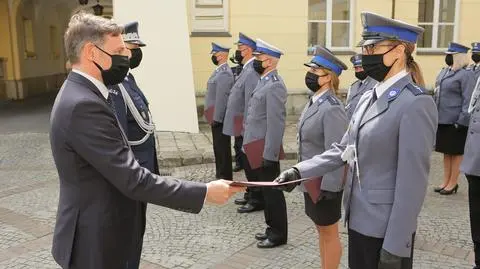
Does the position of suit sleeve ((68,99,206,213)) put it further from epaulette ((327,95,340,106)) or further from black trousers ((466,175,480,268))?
black trousers ((466,175,480,268))

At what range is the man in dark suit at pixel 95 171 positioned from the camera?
2.13 meters

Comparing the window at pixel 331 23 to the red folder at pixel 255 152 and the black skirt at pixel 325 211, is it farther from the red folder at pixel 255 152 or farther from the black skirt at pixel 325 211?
the black skirt at pixel 325 211

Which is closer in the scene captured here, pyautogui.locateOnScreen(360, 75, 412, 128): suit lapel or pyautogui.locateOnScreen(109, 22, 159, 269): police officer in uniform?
pyautogui.locateOnScreen(360, 75, 412, 128): suit lapel

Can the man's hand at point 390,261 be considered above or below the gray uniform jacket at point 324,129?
below

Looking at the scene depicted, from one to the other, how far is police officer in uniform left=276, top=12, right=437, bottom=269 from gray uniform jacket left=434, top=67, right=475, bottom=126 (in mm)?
4560

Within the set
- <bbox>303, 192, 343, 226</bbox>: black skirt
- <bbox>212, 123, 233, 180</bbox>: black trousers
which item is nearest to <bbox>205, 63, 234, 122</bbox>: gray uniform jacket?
<bbox>212, 123, 233, 180</bbox>: black trousers

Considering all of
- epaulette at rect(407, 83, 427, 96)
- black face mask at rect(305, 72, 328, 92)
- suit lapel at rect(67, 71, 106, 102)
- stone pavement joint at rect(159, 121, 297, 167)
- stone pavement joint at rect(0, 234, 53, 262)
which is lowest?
stone pavement joint at rect(159, 121, 297, 167)

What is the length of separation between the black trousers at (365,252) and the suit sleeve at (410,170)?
148 mm

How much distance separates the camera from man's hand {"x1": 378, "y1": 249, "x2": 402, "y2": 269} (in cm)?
231

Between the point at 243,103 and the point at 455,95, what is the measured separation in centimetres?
305

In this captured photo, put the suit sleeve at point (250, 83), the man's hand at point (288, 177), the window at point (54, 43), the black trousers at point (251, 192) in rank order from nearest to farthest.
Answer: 1. the man's hand at point (288, 177)
2. the black trousers at point (251, 192)
3. the suit sleeve at point (250, 83)
4. the window at point (54, 43)

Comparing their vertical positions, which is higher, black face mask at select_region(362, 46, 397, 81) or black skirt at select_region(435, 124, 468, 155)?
black face mask at select_region(362, 46, 397, 81)

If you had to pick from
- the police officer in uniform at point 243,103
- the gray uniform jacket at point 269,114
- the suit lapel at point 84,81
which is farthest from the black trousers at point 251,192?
the suit lapel at point 84,81

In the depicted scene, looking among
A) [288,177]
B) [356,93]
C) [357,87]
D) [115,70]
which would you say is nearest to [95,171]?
[115,70]
